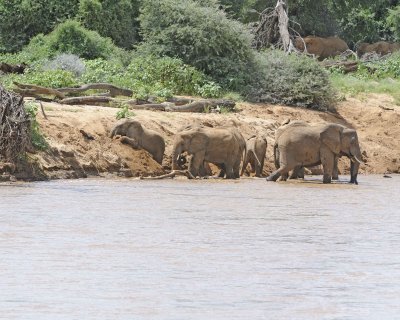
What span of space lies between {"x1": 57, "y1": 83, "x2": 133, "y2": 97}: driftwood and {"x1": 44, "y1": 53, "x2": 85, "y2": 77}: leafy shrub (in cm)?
187

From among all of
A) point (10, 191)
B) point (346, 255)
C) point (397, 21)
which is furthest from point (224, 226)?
point (397, 21)

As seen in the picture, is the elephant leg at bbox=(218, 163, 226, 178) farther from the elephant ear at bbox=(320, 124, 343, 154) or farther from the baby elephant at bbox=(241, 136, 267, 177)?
the elephant ear at bbox=(320, 124, 343, 154)

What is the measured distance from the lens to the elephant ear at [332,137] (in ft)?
79.8

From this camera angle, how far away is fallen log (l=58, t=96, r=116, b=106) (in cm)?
2582

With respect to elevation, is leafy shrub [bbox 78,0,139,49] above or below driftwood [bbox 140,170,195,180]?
above

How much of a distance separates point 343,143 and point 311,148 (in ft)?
2.31

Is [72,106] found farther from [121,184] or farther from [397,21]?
[397,21]

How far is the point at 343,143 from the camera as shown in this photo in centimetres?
2464

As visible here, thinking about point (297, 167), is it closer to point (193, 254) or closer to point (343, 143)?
point (343, 143)

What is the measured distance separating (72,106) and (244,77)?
7.17 meters

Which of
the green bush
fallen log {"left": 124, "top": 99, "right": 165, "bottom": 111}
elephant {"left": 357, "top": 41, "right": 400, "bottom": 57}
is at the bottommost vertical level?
fallen log {"left": 124, "top": 99, "right": 165, "bottom": 111}

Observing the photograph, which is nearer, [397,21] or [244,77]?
[244,77]

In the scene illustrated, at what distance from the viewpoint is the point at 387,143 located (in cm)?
3050

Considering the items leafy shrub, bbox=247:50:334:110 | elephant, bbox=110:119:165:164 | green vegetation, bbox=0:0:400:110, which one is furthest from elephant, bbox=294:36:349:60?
elephant, bbox=110:119:165:164
